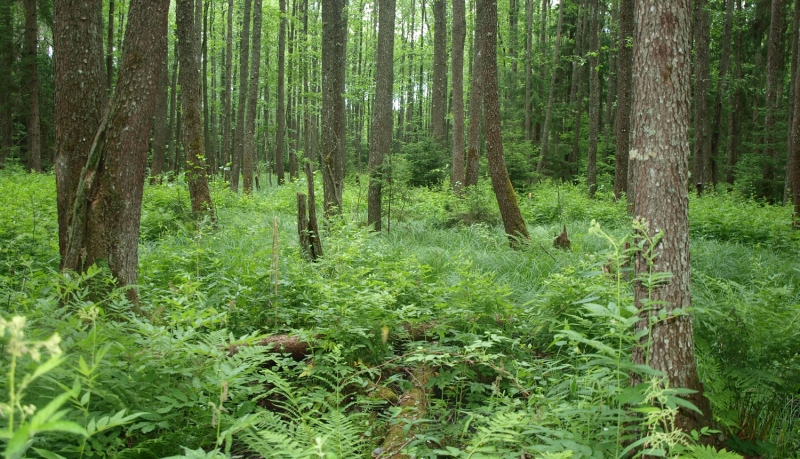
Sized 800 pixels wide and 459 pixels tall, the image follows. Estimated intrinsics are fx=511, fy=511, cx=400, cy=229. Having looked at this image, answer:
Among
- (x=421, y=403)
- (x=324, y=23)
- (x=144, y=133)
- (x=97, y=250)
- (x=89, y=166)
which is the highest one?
(x=324, y=23)

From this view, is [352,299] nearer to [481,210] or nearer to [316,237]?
[316,237]

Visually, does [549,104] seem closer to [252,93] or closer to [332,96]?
[252,93]

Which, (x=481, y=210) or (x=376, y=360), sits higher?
(x=481, y=210)

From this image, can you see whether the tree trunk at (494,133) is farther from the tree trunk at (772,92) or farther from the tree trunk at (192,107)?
the tree trunk at (772,92)

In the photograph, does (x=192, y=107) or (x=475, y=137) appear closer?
(x=192, y=107)

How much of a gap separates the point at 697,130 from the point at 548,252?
14.8 meters

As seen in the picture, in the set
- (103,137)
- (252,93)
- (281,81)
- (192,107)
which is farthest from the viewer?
(281,81)

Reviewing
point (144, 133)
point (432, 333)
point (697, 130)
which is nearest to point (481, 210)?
point (432, 333)

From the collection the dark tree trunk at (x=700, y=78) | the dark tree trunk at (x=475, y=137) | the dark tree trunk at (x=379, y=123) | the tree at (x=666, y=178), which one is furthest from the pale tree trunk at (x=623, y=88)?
the tree at (x=666, y=178)

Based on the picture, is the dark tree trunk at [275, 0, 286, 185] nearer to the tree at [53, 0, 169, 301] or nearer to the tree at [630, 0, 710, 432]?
the tree at [53, 0, 169, 301]

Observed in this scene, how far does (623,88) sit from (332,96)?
305 inches

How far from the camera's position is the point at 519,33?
31750 mm

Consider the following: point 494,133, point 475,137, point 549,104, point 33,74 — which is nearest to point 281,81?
point 33,74

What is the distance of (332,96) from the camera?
11.2 m
